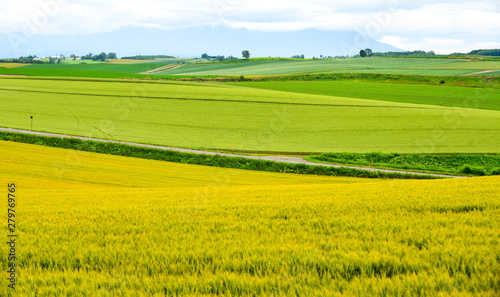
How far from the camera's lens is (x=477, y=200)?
35.7ft

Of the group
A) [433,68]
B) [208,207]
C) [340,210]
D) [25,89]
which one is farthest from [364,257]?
[433,68]

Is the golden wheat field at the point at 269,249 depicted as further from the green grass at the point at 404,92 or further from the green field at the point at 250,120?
the green grass at the point at 404,92

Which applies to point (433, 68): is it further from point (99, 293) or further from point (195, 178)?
point (99, 293)

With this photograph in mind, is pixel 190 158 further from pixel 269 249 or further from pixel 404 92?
pixel 404 92

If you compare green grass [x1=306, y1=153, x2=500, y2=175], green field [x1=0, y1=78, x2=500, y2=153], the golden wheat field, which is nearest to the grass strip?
green grass [x1=306, y1=153, x2=500, y2=175]

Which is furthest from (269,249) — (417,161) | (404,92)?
(404,92)

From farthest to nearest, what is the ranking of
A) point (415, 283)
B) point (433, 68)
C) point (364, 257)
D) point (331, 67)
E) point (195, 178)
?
point (331, 67) → point (433, 68) → point (195, 178) → point (364, 257) → point (415, 283)

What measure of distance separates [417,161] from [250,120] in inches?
913

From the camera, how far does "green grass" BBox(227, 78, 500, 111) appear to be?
67206 millimetres

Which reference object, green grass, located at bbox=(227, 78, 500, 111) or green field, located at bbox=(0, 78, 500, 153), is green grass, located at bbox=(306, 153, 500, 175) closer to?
green field, located at bbox=(0, 78, 500, 153)

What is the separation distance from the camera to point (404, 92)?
75438mm

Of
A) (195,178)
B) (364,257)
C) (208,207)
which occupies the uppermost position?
(364,257)

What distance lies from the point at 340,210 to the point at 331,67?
111424 mm

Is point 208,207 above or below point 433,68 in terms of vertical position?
below
